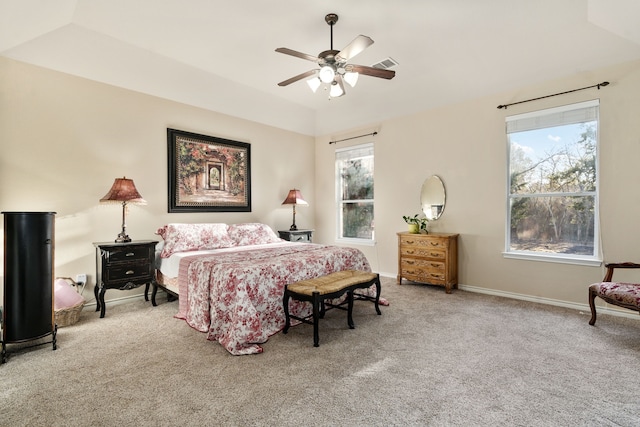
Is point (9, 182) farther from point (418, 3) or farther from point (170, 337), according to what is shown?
point (418, 3)

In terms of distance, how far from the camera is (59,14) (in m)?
2.98

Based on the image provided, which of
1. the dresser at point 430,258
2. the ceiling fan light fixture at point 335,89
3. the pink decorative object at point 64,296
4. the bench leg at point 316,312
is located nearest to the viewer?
the bench leg at point 316,312

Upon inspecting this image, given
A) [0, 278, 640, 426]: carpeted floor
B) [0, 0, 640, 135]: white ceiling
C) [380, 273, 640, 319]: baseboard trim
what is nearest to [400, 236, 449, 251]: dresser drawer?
[380, 273, 640, 319]: baseboard trim

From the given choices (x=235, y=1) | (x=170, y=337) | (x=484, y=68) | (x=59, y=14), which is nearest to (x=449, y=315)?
(x=170, y=337)

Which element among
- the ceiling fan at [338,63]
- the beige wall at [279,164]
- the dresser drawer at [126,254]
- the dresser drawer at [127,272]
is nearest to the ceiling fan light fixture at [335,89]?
the ceiling fan at [338,63]

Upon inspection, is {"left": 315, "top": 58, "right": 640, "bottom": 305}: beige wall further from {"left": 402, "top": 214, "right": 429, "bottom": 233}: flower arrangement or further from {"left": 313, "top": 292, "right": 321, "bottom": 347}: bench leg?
{"left": 313, "top": 292, "right": 321, "bottom": 347}: bench leg

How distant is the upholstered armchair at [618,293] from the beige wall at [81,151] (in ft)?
15.3

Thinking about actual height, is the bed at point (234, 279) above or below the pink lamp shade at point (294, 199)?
below

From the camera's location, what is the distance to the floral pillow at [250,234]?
4461 mm

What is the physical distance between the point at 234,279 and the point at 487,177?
358cm

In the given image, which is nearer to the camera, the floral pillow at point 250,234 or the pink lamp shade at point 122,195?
the pink lamp shade at point 122,195

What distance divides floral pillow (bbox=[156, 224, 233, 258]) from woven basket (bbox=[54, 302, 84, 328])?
954 millimetres

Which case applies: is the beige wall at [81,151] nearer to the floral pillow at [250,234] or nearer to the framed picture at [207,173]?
the framed picture at [207,173]

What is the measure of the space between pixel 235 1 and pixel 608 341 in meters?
4.54
